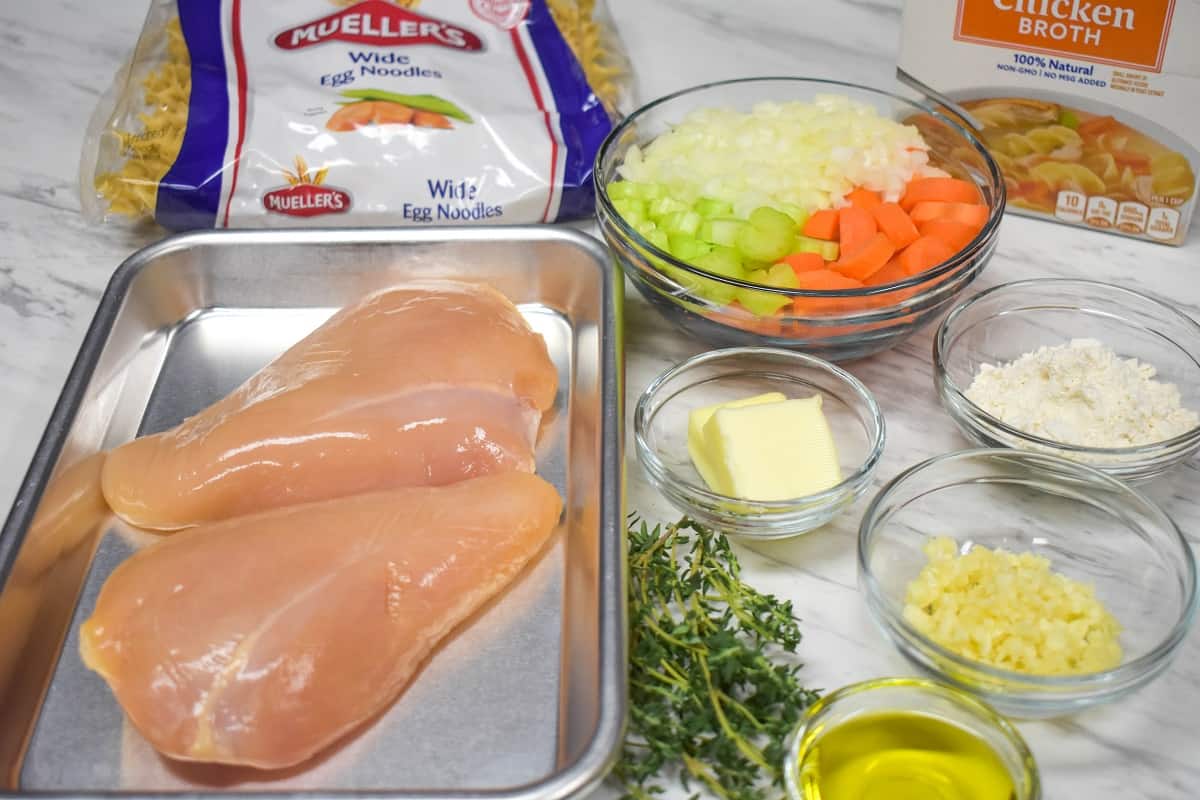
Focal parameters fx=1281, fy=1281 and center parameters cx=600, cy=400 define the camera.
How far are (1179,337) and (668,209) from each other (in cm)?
65

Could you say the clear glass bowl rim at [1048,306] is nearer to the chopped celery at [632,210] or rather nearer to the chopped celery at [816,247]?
the chopped celery at [816,247]

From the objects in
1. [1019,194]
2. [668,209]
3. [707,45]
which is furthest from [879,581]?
[707,45]

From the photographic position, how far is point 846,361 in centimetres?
163

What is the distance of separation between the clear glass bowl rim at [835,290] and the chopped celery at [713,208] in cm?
11

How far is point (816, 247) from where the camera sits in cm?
→ 158

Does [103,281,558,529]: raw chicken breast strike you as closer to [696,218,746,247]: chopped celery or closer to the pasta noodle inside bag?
[696,218,746,247]: chopped celery

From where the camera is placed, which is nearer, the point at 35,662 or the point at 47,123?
the point at 35,662

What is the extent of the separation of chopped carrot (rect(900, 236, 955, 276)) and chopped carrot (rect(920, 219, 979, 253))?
0.01 m

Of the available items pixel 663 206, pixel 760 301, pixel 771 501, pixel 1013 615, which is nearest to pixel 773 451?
pixel 771 501

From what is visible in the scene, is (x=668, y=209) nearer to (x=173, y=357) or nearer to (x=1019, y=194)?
(x=1019, y=194)

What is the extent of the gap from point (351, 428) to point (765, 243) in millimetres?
541

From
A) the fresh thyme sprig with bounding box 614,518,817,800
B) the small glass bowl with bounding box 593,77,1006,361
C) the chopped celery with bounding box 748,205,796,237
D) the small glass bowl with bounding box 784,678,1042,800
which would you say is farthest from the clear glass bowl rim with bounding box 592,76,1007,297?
the small glass bowl with bounding box 784,678,1042,800

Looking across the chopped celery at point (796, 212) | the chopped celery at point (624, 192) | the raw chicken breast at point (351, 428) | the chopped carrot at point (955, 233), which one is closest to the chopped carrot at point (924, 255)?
the chopped carrot at point (955, 233)

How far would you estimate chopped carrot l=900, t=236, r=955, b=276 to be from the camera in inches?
61.3
